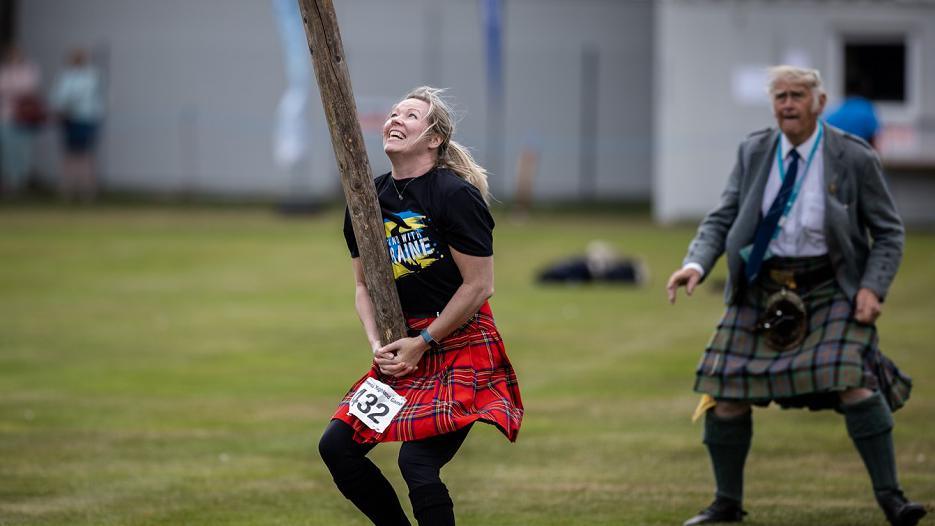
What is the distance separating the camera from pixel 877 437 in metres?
5.77

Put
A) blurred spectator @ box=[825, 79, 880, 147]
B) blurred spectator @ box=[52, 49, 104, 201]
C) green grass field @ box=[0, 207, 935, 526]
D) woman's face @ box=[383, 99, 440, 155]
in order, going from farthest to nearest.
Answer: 1. blurred spectator @ box=[52, 49, 104, 201]
2. blurred spectator @ box=[825, 79, 880, 147]
3. green grass field @ box=[0, 207, 935, 526]
4. woman's face @ box=[383, 99, 440, 155]

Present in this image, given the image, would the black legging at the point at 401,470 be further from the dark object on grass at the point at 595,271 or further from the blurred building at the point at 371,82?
the blurred building at the point at 371,82

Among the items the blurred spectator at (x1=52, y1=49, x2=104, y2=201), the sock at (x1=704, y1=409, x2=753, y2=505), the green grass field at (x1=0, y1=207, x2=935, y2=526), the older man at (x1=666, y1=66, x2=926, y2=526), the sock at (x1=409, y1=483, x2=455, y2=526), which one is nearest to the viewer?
the sock at (x1=409, y1=483, x2=455, y2=526)

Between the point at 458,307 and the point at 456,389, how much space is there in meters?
0.27

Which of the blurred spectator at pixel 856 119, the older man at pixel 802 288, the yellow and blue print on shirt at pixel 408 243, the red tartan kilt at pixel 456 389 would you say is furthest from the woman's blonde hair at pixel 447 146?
the blurred spectator at pixel 856 119

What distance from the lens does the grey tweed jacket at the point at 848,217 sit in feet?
19.2

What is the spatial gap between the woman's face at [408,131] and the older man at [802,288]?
1.38 metres

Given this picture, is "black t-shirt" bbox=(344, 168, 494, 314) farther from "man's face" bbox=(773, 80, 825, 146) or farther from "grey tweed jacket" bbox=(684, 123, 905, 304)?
"man's face" bbox=(773, 80, 825, 146)

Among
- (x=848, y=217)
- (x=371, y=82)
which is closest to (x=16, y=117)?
(x=371, y=82)

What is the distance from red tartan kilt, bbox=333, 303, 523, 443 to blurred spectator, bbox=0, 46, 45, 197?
21.7 meters

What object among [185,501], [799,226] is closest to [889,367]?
[799,226]

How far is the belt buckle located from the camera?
5.96m

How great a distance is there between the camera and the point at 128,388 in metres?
9.90

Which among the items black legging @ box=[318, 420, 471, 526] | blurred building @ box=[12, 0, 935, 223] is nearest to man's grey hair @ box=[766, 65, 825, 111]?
black legging @ box=[318, 420, 471, 526]
